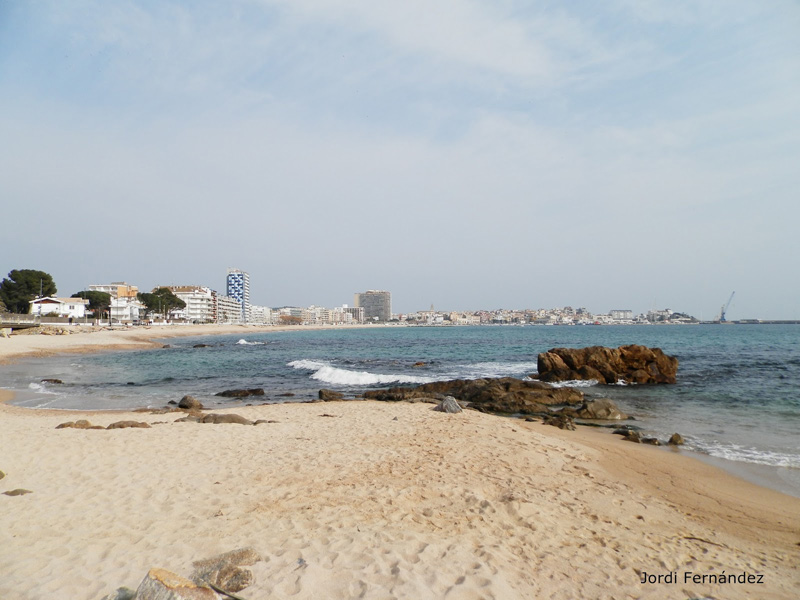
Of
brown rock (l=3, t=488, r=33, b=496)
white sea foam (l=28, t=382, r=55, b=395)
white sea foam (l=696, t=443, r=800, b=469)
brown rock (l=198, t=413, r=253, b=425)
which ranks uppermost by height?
brown rock (l=3, t=488, r=33, b=496)

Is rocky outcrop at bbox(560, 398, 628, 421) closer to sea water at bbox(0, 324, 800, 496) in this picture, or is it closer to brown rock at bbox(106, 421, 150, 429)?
sea water at bbox(0, 324, 800, 496)

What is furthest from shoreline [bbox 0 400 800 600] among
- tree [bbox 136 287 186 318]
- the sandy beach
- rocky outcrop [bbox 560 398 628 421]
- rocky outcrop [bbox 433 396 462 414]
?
tree [bbox 136 287 186 318]

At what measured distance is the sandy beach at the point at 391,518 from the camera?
4.57 meters

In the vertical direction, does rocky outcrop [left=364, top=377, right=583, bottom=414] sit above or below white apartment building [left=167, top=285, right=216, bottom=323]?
below

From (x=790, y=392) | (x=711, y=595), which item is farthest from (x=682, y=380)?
(x=711, y=595)

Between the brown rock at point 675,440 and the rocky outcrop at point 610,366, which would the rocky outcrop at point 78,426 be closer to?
the brown rock at point 675,440

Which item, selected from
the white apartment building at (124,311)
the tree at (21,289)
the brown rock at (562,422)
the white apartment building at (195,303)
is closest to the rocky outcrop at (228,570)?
the brown rock at (562,422)

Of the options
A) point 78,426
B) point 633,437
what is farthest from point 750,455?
point 78,426

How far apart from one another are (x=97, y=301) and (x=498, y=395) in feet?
396

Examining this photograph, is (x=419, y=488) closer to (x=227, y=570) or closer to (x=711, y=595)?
(x=227, y=570)

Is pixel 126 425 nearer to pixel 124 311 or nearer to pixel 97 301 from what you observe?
pixel 97 301

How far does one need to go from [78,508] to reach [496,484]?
6.09m

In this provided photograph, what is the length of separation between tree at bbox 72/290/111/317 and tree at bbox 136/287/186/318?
32.8 feet

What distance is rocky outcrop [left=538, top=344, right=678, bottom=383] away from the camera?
24.6 meters
